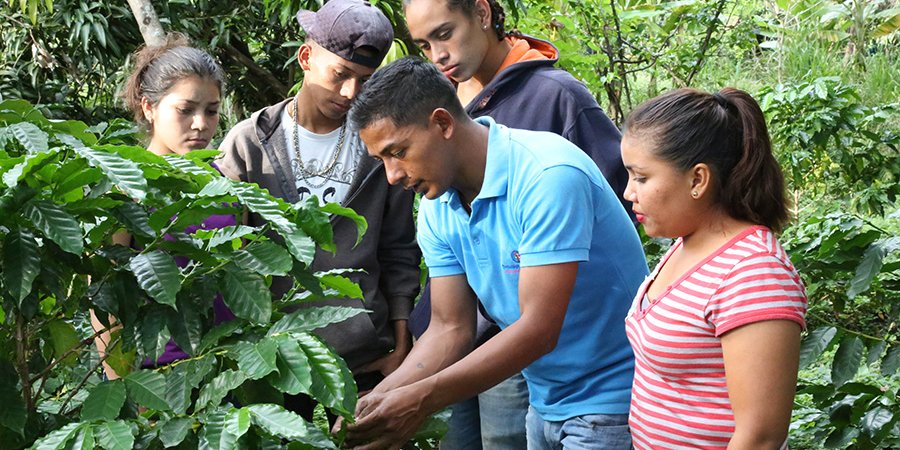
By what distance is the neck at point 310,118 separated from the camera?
263cm

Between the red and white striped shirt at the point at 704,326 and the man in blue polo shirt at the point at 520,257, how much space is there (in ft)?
0.71

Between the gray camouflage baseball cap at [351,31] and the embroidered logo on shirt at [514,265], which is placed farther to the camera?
the gray camouflage baseball cap at [351,31]

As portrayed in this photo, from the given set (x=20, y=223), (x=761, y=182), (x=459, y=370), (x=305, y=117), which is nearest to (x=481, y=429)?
(x=459, y=370)

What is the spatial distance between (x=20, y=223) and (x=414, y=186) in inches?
32.9

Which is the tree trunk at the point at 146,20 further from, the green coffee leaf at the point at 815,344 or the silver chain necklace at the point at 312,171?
the green coffee leaf at the point at 815,344

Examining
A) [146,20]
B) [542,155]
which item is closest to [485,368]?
[542,155]

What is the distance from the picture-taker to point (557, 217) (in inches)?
76.8

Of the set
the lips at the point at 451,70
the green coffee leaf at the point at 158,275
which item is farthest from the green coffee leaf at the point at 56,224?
the lips at the point at 451,70

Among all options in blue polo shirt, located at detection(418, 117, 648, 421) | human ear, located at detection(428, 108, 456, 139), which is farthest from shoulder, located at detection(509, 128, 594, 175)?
human ear, located at detection(428, 108, 456, 139)

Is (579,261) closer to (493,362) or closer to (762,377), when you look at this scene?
(493,362)

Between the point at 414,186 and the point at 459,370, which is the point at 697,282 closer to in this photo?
the point at 459,370

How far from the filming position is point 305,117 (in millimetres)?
2645

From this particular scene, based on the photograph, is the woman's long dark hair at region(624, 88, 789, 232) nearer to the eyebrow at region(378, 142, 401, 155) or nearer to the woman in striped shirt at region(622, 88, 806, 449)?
the woman in striped shirt at region(622, 88, 806, 449)

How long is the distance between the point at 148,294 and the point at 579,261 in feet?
2.64
